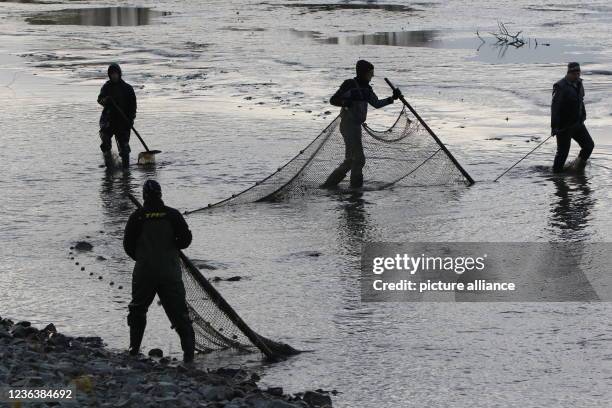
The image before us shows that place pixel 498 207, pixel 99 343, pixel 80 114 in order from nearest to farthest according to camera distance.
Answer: pixel 99 343 < pixel 498 207 < pixel 80 114

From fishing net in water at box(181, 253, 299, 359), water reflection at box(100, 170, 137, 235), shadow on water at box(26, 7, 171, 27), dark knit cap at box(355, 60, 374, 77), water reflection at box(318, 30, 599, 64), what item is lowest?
shadow on water at box(26, 7, 171, 27)

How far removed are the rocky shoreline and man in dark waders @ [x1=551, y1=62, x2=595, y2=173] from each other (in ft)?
28.5

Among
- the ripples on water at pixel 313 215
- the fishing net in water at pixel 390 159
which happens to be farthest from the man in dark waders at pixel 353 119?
the ripples on water at pixel 313 215

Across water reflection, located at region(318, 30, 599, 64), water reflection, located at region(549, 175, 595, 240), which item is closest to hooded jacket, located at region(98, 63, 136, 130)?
water reflection, located at region(549, 175, 595, 240)

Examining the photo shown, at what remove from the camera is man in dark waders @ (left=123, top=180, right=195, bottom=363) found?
9.13 meters

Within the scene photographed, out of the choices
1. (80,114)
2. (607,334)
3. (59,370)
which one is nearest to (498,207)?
(607,334)

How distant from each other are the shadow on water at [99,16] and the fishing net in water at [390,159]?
1052 inches

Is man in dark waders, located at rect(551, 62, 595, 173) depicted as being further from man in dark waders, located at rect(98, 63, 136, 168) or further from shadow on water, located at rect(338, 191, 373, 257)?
man in dark waders, located at rect(98, 63, 136, 168)

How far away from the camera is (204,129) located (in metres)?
20.5

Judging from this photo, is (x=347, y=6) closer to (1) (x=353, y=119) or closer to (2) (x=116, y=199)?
(1) (x=353, y=119)

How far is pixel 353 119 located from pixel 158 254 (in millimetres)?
7012

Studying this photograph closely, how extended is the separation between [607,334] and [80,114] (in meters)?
14.1

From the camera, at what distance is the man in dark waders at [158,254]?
360 inches

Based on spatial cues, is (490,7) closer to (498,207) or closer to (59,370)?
(498,207)
